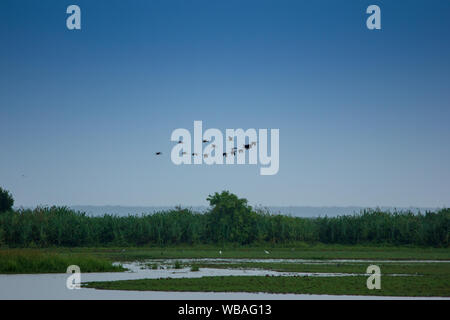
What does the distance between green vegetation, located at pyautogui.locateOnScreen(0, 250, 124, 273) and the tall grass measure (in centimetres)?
1843

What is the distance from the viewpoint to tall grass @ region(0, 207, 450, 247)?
2234 inches

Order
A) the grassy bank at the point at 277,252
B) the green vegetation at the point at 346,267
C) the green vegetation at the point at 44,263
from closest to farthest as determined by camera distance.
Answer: the green vegetation at the point at 346,267 → the green vegetation at the point at 44,263 → the grassy bank at the point at 277,252

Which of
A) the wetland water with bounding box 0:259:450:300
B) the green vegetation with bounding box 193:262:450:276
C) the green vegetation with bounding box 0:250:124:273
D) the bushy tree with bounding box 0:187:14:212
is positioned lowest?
Result: the wetland water with bounding box 0:259:450:300

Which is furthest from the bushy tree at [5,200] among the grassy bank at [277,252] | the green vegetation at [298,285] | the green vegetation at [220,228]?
the green vegetation at [298,285]

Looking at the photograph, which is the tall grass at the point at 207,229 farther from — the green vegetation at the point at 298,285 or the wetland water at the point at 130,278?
the green vegetation at the point at 298,285

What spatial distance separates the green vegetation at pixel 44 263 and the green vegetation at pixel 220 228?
61.0ft

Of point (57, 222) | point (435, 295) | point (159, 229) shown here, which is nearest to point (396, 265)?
point (435, 295)

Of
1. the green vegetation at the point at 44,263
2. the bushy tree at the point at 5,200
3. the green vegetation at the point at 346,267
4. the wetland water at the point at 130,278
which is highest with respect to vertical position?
the bushy tree at the point at 5,200

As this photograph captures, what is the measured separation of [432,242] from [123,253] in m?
25.0

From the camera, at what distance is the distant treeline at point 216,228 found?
2238 inches

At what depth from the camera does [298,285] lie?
98.3 ft

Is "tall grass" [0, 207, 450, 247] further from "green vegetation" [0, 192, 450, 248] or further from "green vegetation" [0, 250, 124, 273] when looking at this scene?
"green vegetation" [0, 250, 124, 273]

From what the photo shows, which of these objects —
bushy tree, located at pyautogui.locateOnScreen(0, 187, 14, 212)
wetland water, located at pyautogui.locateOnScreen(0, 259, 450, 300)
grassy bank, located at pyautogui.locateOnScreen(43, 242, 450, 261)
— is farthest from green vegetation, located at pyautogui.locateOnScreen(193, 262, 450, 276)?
bushy tree, located at pyautogui.locateOnScreen(0, 187, 14, 212)

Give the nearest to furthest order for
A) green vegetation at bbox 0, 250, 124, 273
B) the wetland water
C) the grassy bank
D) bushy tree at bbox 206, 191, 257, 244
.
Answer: the wetland water → green vegetation at bbox 0, 250, 124, 273 → the grassy bank → bushy tree at bbox 206, 191, 257, 244
